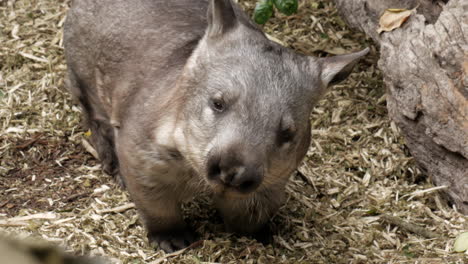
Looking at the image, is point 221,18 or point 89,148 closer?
point 221,18

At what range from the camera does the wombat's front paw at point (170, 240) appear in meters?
3.80

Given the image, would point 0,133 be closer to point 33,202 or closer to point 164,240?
point 33,202

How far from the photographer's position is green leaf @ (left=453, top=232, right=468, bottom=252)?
3.84 metres

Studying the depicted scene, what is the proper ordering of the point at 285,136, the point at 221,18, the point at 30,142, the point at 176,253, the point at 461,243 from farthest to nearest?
the point at 30,142
the point at 461,243
the point at 176,253
the point at 221,18
the point at 285,136

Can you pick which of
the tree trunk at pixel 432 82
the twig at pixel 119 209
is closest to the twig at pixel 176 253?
the twig at pixel 119 209

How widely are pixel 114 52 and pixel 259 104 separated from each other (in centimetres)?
153

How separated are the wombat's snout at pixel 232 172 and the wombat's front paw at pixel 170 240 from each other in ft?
3.32

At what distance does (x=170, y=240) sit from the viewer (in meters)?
3.82

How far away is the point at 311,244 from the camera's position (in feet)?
13.0

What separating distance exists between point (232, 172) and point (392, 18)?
211cm

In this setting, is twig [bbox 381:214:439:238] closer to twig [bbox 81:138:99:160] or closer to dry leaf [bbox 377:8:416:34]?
dry leaf [bbox 377:8:416:34]

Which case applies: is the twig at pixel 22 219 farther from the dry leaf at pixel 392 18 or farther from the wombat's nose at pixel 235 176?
the dry leaf at pixel 392 18

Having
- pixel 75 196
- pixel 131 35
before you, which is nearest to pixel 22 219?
pixel 75 196

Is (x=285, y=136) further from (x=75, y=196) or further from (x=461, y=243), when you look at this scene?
(x=75, y=196)
